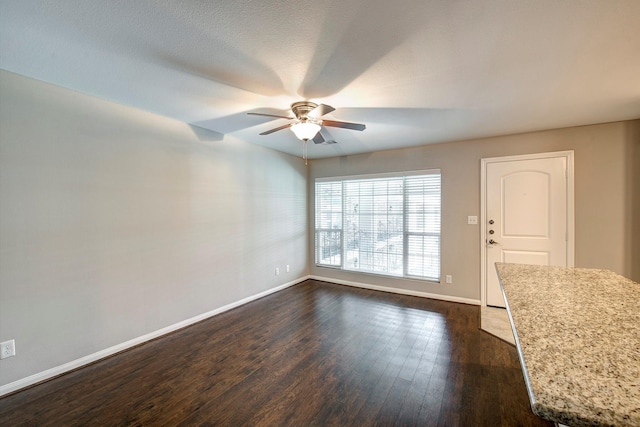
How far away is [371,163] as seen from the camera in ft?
15.5

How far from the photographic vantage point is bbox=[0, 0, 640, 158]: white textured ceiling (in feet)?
4.78

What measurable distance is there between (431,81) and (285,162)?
121 inches

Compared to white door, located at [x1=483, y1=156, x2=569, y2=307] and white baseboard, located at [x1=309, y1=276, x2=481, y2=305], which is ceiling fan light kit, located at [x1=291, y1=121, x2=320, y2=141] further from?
white baseboard, located at [x1=309, y1=276, x2=481, y2=305]

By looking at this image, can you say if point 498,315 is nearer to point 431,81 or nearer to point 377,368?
point 377,368

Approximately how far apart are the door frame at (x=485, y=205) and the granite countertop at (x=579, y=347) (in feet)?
7.76

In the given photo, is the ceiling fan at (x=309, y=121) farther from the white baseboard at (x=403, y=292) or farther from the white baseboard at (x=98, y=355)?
the white baseboard at (x=403, y=292)

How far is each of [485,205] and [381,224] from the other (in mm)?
1579

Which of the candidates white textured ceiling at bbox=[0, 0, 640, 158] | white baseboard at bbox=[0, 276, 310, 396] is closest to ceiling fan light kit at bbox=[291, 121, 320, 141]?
white textured ceiling at bbox=[0, 0, 640, 158]

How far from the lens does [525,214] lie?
3.59 m

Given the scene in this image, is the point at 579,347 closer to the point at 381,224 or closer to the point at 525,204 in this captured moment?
the point at 525,204

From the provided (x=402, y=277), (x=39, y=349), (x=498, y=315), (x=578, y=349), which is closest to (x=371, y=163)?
(x=402, y=277)

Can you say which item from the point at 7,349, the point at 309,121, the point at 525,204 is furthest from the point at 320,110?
the point at 7,349

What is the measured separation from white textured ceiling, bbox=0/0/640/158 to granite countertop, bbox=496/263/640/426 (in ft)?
4.84

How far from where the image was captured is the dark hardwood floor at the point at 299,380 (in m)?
1.86
